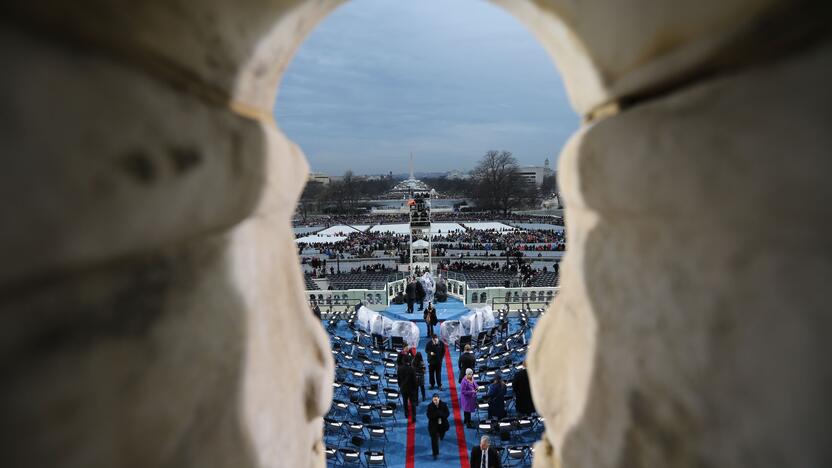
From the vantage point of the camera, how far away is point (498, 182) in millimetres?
63781

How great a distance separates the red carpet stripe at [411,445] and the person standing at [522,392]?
5.72ft

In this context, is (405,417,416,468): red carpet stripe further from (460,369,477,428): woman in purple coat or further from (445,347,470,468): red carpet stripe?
(460,369,477,428): woman in purple coat

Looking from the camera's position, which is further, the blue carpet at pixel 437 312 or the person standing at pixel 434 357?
the blue carpet at pixel 437 312

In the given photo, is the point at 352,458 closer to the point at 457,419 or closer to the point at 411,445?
the point at 411,445

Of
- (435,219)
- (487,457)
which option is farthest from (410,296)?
(435,219)

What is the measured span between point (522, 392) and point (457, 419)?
125cm

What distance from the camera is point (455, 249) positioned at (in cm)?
3331

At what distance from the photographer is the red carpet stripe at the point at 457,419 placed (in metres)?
6.70

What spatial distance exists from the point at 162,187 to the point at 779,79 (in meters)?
0.95

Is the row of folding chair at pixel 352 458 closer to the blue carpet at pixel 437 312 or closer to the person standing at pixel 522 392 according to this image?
the person standing at pixel 522 392

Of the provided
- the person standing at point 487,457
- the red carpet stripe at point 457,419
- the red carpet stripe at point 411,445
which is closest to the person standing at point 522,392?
the red carpet stripe at point 457,419

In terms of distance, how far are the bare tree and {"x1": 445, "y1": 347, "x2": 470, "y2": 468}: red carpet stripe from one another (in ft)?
178

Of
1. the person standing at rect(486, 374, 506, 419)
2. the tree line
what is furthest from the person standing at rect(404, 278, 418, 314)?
the tree line

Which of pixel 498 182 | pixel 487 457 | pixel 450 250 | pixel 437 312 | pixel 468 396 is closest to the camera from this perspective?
pixel 487 457
